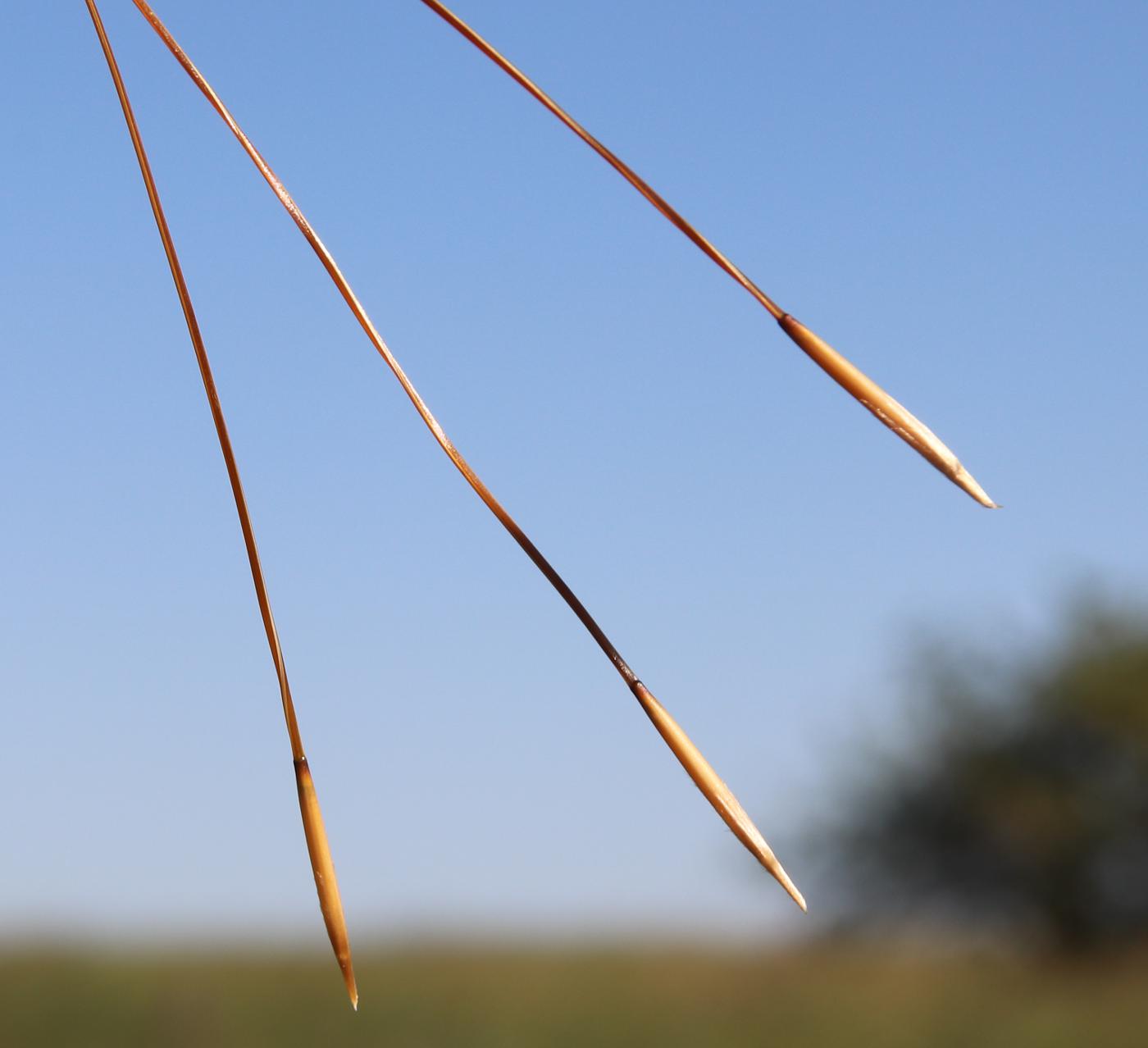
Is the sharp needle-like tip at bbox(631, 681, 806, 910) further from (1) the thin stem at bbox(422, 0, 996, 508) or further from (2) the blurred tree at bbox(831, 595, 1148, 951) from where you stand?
(2) the blurred tree at bbox(831, 595, 1148, 951)

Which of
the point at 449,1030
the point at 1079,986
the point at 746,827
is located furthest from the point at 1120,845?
the point at 746,827

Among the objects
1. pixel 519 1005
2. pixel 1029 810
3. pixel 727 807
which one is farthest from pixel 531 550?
pixel 1029 810

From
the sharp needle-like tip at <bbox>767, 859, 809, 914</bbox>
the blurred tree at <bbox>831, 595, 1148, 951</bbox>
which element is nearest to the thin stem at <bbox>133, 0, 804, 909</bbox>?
the sharp needle-like tip at <bbox>767, 859, 809, 914</bbox>

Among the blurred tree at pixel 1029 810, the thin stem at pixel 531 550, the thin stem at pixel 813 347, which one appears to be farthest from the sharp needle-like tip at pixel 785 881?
the blurred tree at pixel 1029 810

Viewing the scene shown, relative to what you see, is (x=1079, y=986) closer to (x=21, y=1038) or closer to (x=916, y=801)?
(x=916, y=801)

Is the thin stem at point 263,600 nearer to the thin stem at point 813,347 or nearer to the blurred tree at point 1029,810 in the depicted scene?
the thin stem at point 813,347
